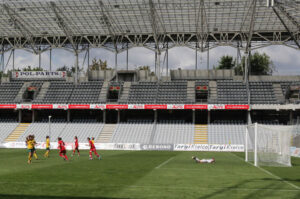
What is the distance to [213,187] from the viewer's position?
1581cm

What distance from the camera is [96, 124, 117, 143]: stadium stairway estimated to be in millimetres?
57250

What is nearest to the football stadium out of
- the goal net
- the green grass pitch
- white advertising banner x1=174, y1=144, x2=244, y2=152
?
white advertising banner x1=174, y1=144, x2=244, y2=152

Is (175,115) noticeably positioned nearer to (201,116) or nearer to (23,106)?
(201,116)

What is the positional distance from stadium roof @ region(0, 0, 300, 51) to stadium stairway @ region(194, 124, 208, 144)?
1188 centimetres

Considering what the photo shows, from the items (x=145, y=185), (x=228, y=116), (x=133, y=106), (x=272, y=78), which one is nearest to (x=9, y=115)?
(x=133, y=106)

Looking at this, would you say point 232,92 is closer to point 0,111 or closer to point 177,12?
point 177,12

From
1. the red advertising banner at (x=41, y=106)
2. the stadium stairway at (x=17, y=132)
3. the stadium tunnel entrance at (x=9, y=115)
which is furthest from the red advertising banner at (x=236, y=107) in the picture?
the stadium tunnel entrance at (x=9, y=115)

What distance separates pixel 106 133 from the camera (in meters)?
58.9

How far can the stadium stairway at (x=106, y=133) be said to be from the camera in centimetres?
5725

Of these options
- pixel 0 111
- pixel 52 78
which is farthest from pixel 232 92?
pixel 0 111

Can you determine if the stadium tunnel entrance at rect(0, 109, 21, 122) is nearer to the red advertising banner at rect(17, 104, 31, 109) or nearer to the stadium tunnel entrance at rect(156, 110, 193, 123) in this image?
the red advertising banner at rect(17, 104, 31, 109)

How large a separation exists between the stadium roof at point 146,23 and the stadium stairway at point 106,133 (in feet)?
41.1

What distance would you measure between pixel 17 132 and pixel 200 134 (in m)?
27.3

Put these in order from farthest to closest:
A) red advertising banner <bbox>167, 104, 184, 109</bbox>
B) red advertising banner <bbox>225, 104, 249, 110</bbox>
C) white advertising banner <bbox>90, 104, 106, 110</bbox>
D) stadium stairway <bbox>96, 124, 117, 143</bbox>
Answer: white advertising banner <bbox>90, 104, 106, 110</bbox> < red advertising banner <bbox>167, 104, 184, 109</bbox> < stadium stairway <bbox>96, 124, 117, 143</bbox> < red advertising banner <bbox>225, 104, 249, 110</bbox>
